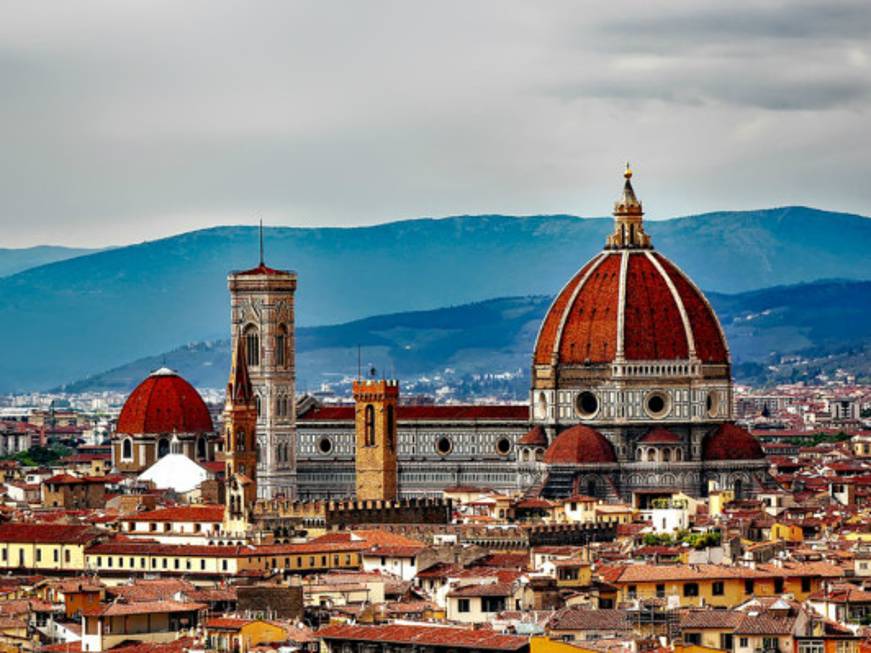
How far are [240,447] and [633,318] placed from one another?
20957 mm

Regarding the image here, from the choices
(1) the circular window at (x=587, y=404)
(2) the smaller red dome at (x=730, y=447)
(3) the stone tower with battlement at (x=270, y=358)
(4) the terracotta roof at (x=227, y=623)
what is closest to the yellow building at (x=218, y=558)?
(4) the terracotta roof at (x=227, y=623)

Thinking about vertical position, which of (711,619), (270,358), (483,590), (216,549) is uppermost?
(270,358)

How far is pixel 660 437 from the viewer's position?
11862 cm

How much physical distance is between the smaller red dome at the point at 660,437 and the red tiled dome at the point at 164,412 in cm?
2378

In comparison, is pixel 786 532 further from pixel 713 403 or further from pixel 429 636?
pixel 713 403

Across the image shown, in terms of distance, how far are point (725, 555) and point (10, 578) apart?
58.0 ft

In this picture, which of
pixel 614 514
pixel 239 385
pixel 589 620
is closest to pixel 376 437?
pixel 239 385

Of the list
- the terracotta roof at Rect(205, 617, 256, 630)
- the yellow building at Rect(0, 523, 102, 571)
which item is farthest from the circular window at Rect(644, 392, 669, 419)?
the terracotta roof at Rect(205, 617, 256, 630)

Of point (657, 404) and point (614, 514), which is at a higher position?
point (657, 404)

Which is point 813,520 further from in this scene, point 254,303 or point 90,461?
point 90,461

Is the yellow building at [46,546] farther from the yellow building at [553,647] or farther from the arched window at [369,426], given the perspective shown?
the arched window at [369,426]

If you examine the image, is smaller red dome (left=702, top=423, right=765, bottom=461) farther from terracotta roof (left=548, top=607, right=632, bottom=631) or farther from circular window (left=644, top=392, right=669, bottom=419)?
terracotta roof (left=548, top=607, right=632, bottom=631)

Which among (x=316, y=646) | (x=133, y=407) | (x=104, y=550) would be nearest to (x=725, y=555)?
(x=104, y=550)

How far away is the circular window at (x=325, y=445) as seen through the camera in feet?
419
